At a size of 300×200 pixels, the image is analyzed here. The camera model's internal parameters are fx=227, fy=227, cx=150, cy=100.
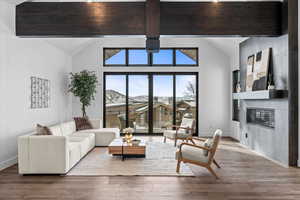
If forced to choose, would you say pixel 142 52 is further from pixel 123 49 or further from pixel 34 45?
pixel 34 45

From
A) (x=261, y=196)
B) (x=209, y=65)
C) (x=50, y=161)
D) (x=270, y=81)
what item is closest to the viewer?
(x=261, y=196)

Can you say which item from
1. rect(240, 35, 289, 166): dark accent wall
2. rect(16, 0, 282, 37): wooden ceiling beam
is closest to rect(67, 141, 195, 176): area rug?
rect(240, 35, 289, 166): dark accent wall

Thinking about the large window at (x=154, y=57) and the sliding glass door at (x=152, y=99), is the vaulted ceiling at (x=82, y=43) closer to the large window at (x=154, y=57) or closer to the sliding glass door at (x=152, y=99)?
the large window at (x=154, y=57)

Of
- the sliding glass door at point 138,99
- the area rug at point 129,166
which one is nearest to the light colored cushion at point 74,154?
the area rug at point 129,166

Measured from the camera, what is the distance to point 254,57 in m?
5.73

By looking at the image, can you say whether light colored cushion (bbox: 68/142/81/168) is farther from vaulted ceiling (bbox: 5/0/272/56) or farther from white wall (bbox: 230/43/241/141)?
white wall (bbox: 230/43/241/141)

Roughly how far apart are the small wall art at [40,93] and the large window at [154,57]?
8.63ft

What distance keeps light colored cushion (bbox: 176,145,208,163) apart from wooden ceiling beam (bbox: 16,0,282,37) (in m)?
2.28

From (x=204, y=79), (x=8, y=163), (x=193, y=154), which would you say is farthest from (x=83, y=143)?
(x=204, y=79)

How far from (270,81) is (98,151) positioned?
4328mm

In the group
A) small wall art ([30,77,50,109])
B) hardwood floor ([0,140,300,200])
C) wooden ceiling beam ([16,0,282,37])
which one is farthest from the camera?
small wall art ([30,77,50,109])

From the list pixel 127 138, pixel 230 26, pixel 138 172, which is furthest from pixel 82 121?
pixel 230 26

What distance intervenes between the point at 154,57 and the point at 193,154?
16.1ft

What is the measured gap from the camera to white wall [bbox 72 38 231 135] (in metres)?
8.15
